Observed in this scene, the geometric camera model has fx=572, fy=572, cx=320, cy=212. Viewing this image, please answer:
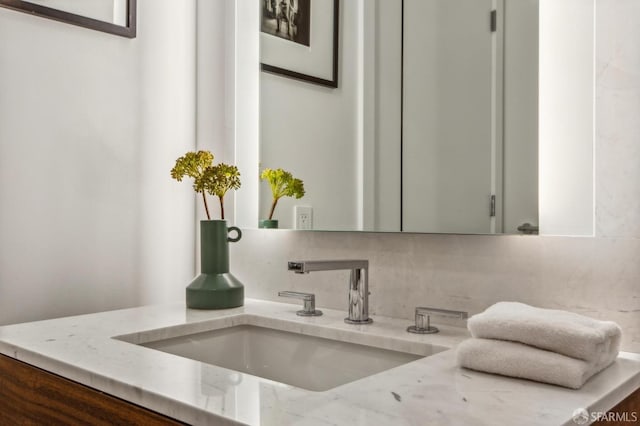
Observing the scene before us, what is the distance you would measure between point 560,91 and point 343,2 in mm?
568

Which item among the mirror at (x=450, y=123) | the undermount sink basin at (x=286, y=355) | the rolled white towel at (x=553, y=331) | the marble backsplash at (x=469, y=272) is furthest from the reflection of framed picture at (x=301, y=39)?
the rolled white towel at (x=553, y=331)

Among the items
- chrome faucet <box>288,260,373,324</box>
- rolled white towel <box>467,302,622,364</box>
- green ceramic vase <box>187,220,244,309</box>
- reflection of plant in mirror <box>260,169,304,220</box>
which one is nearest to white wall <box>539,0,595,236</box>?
rolled white towel <box>467,302,622,364</box>

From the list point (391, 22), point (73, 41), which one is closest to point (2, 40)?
point (73, 41)

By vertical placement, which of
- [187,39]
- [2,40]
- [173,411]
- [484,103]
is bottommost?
[173,411]

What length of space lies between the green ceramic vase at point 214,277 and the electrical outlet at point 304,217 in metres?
0.18

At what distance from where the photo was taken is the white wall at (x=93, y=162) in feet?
4.25

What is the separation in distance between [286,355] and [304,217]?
0.35 m

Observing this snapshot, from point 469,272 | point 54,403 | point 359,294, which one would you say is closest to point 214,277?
point 359,294

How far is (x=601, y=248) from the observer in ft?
3.17

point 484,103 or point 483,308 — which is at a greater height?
point 484,103

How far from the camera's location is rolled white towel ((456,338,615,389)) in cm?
74

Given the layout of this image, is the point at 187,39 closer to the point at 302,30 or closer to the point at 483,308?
the point at 302,30

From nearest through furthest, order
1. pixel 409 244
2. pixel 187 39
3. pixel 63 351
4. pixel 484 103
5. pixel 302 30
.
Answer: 1. pixel 63 351
2. pixel 484 103
3. pixel 409 244
4. pixel 302 30
5. pixel 187 39

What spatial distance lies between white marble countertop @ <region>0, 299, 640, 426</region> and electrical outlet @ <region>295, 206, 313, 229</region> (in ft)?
1.19
